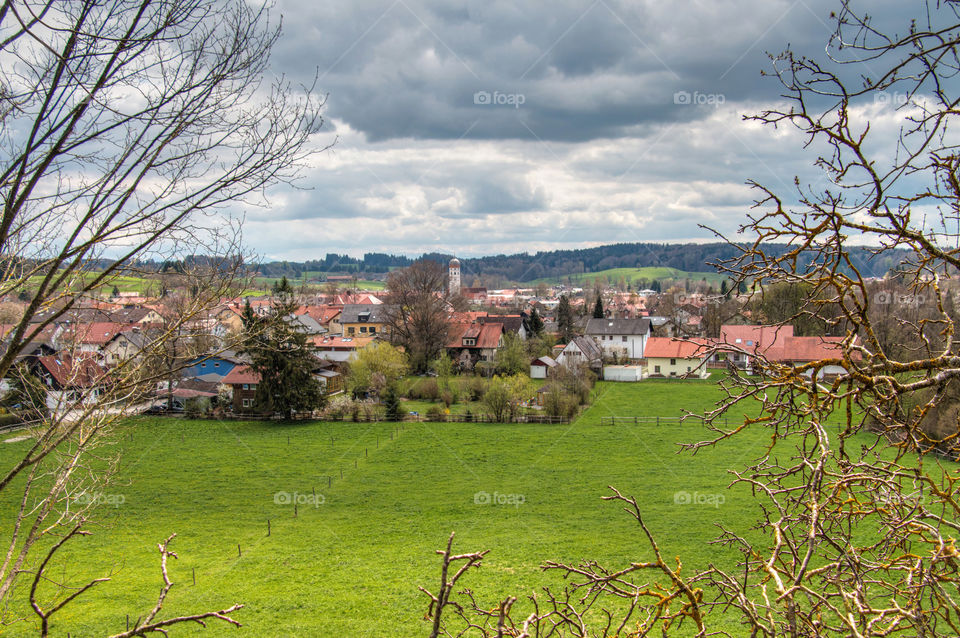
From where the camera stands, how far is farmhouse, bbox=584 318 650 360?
5222cm

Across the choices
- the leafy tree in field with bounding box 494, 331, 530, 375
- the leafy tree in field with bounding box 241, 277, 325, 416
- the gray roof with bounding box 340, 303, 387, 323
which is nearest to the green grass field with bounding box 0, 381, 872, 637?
the leafy tree in field with bounding box 241, 277, 325, 416

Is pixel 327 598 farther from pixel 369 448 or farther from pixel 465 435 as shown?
pixel 465 435

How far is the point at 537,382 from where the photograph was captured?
44625 mm

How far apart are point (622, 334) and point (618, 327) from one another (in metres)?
0.86

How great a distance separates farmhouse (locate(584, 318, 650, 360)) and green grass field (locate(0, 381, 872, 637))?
21.1 metres

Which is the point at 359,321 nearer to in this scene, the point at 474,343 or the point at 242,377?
the point at 474,343

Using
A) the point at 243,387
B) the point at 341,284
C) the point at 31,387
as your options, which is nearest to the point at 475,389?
the point at 243,387

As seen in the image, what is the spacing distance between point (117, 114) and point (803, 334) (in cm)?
5091

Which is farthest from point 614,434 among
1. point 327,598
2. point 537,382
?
point 327,598

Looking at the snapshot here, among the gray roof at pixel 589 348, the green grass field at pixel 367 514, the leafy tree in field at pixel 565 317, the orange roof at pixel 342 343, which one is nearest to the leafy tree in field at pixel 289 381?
the green grass field at pixel 367 514

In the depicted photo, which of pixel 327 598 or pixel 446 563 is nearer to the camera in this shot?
pixel 446 563

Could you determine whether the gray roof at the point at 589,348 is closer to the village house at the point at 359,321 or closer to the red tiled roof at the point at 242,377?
the village house at the point at 359,321

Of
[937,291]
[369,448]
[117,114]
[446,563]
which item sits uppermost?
[117,114]

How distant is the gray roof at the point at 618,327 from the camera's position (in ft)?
172
